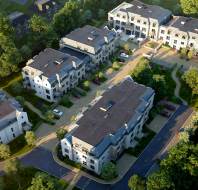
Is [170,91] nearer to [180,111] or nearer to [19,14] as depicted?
[180,111]

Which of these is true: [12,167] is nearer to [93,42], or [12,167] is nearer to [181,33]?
[93,42]

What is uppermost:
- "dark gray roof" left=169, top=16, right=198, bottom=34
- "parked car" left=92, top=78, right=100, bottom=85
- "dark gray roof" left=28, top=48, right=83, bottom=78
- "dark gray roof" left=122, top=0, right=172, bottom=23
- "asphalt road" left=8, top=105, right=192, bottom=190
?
"dark gray roof" left=122, top=0, right=172, bottom=23

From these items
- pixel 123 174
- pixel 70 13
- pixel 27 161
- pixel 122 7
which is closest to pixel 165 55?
pixel 122 7

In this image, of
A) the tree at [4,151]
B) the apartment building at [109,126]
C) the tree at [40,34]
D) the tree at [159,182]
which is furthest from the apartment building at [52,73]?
the tree at [159,182]

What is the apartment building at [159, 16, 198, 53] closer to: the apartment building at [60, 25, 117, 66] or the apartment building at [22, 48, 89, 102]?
the apartment building at [60, 25, 117, 66]

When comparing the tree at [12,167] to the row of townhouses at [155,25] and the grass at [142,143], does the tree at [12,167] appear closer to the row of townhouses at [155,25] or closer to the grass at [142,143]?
the grass at [142,143]

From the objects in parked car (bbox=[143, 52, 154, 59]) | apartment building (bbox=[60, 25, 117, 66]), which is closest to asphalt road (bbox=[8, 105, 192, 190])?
parked car (bbox=[143, 52, 154, 59])
